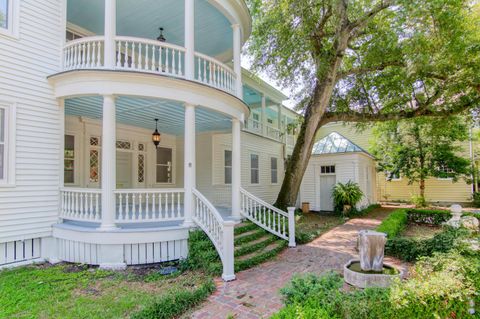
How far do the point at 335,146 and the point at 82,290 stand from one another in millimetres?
14634

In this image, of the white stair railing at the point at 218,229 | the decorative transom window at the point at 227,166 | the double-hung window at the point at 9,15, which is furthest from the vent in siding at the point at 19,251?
the decorative transom window at the point at 227,166

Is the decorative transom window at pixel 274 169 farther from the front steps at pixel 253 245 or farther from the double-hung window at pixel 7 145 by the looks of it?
the double-hung window at pixel 7 145

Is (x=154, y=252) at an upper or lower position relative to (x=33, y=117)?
lower

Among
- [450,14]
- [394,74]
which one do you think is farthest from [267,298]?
[394,74]

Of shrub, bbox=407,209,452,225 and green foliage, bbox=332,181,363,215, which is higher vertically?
green foliage, bbox=332,181,363,215

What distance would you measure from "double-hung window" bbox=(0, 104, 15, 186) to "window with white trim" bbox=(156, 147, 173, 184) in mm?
5433

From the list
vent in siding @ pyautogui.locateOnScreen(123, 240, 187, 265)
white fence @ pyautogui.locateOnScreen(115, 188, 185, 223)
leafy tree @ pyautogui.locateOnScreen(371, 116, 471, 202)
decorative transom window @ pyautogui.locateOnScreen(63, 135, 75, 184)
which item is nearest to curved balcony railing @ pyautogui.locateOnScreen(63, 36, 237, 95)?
decorative transom window @ pyautogui.locateOnScreen(63, 135, 75, 184)

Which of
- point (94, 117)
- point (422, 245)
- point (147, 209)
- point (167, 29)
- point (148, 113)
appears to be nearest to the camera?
point (147, 209)

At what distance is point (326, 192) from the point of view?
16.2 m

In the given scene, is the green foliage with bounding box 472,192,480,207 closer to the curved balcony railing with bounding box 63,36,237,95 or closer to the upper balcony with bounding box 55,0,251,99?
the upper balcony with bounding box 55,0,251,99

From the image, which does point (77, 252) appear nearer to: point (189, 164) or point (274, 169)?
→ point (189, 164)

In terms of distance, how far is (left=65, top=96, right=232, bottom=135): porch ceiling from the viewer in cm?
723

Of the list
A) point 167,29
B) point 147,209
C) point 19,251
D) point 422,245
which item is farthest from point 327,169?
point 19,251

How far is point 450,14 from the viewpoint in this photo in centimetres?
768
